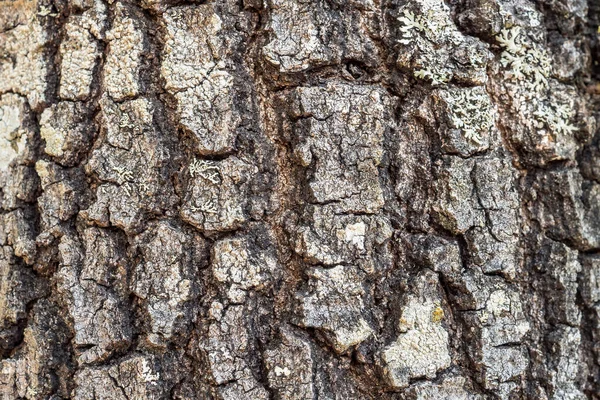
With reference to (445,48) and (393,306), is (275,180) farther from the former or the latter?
(445,48)

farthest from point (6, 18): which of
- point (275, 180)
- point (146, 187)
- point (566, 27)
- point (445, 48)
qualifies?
point (566, 27)

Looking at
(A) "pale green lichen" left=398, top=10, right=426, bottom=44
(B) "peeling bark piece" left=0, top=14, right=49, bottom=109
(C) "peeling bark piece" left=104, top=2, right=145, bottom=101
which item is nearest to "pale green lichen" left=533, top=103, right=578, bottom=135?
(A) "pale green lichen" left=398, top=10, right=426, bottom=44

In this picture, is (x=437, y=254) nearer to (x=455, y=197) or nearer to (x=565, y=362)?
(x=455, y=197)

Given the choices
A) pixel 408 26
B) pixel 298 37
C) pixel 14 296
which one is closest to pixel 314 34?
pixel 298 37

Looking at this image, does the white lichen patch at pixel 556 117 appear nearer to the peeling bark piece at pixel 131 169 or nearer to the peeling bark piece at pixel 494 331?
the peeling bark piece at pixel 494 331

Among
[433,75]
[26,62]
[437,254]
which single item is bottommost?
[437,254]

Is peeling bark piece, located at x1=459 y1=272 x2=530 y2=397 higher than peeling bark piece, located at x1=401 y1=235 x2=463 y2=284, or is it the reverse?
peeling bark piece, located at x1=401 y1=235 x2=463 y2=284

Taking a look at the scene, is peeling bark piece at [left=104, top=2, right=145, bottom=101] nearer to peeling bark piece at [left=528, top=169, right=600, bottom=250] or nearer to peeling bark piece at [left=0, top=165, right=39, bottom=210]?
peeling bark piece at [left=0, top=165, right=39, bottom=210]
